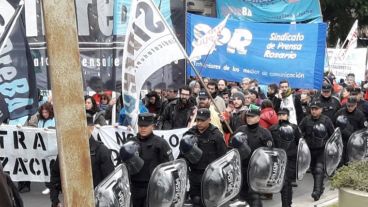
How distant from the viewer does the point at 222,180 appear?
7617mm

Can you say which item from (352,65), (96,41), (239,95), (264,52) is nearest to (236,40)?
(264,52)

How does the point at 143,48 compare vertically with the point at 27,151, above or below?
above

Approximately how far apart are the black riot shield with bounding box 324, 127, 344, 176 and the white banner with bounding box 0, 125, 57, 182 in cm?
397

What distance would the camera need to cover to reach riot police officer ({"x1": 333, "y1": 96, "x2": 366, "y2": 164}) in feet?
35.7

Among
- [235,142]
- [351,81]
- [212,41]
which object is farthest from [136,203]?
[351,81]

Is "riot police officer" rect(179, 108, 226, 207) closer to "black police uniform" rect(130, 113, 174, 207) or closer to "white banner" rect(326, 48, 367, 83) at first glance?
"black police uniform" rect(130, 113, 174, 207)

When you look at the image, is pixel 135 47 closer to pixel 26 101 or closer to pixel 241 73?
pixel 26 101

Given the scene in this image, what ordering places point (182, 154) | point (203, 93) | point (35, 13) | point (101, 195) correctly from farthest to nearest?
point (203, 93), point (35, 13), point (182, 154), point (101, 195)

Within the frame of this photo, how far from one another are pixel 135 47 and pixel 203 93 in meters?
2.28

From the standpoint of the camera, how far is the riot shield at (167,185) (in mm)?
6770

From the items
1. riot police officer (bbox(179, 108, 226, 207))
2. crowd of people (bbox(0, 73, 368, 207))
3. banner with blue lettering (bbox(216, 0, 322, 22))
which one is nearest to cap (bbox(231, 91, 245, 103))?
crowd of people (bbox(0, 73, 368, 207))

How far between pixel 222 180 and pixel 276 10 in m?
10.8

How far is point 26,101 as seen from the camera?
8758 mm

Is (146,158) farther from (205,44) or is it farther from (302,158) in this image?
(205,44)
